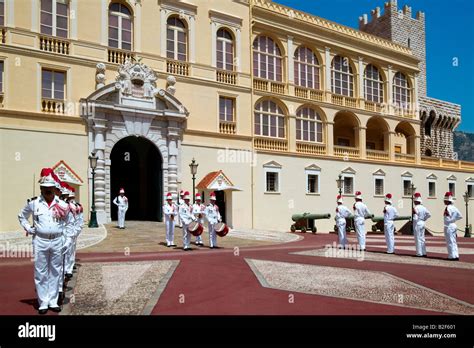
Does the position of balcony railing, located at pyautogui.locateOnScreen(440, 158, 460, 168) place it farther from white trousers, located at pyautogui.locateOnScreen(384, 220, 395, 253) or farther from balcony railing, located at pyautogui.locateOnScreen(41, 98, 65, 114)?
balcony railing, located at pyautogui.locateOnScreen(41, 98, 65, 114)

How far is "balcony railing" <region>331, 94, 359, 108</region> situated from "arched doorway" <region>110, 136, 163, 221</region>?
49.3ft

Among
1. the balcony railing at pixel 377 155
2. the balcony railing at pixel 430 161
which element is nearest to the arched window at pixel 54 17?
the balcony railing at pixel 377 155

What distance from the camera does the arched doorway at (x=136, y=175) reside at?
2927 centimetres

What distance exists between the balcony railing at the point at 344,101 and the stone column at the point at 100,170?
1859cm

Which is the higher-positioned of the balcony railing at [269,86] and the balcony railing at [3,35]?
the balcony railing at [3,35]

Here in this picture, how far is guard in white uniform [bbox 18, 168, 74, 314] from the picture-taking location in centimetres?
791

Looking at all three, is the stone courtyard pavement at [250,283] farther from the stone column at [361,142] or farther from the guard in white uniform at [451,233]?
the stone column at [361,142]

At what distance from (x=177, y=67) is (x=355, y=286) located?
21.3 m

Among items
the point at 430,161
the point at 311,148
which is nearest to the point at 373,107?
the point at 311,148
